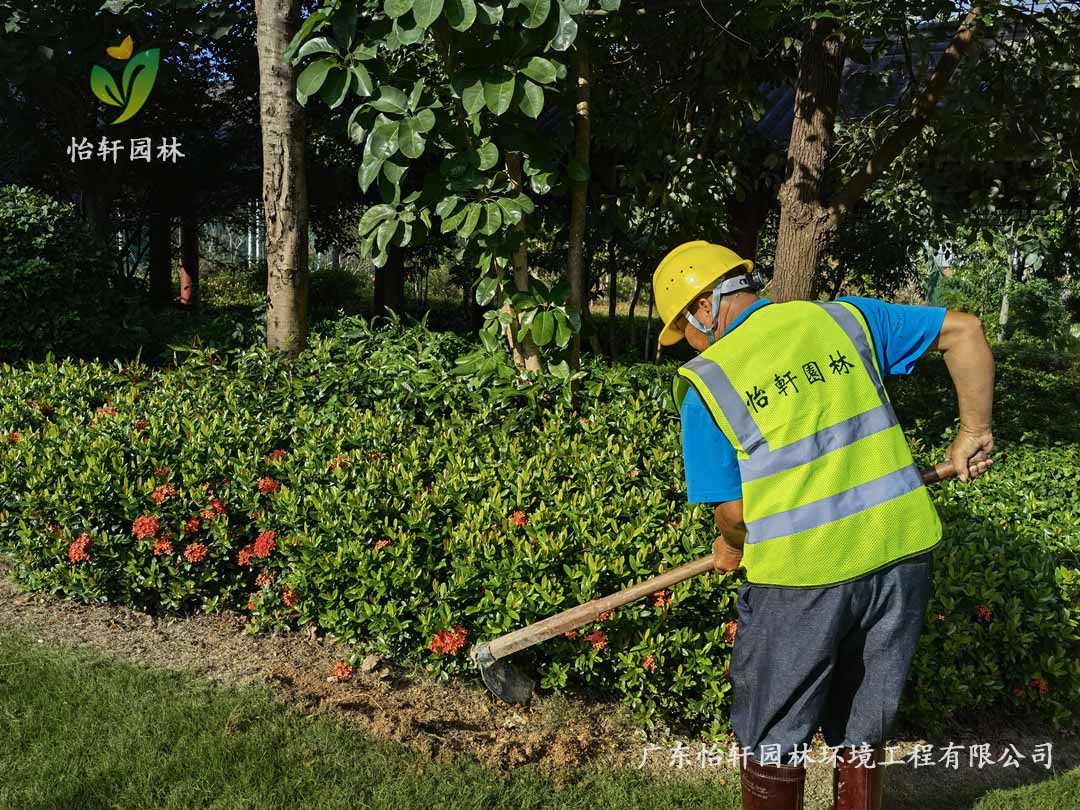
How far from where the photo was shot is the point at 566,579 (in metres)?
3.28

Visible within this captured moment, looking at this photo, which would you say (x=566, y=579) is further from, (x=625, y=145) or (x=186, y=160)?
(x=186, y=160)

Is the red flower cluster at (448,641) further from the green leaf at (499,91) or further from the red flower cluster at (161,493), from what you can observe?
the green leaf at (499,91)

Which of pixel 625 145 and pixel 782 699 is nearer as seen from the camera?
pixel 782 699

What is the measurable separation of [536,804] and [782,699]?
98 centimetres

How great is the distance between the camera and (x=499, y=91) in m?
3.96

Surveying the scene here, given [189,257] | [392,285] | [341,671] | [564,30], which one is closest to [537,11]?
[564,30]

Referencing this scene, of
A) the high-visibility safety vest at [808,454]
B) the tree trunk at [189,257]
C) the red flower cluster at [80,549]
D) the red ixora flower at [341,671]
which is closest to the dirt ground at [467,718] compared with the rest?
the red ixora flower at [341,671]

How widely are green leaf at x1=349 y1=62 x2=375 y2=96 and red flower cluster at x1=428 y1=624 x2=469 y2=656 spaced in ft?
8.03

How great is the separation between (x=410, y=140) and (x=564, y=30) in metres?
0.83

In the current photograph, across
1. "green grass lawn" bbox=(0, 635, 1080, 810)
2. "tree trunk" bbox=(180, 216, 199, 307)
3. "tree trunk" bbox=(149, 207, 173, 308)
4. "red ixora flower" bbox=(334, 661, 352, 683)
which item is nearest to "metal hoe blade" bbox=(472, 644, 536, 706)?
"green grass lawn" bbox=(0, 635, 1080, 810)

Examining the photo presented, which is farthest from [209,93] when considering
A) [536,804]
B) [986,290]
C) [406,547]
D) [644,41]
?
[986,290]

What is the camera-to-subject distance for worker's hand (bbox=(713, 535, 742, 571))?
8.35ft

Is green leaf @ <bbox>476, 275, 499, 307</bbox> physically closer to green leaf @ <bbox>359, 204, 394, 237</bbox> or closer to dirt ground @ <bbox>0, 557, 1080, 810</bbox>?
green leaf @ <bbox>359, 204, 394, 237</bbox>

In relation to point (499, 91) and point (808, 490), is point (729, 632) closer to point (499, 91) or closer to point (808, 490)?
point (808, 490)
